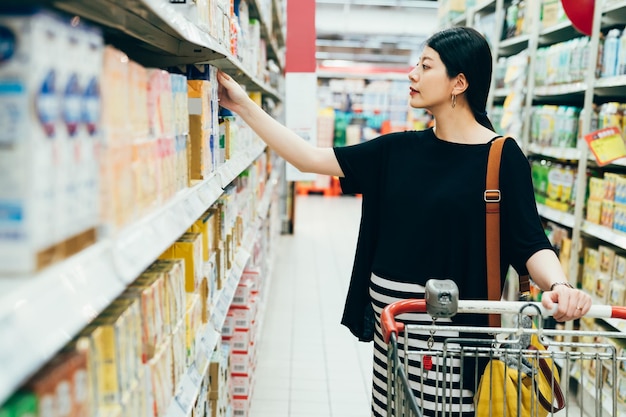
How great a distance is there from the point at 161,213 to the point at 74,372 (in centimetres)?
41

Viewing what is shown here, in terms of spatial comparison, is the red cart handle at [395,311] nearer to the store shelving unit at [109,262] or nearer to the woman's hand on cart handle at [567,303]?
the woman's hand on cart handle at [567,303]

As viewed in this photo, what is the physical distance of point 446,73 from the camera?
2.01 meters

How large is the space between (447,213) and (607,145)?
1.74 m

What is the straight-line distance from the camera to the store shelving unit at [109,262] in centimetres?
64

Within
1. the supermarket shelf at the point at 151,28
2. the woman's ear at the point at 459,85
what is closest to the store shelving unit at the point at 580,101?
the woman's ear at the point at 459,85

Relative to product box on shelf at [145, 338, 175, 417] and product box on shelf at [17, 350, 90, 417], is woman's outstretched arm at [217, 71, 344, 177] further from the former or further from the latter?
product box on shelf at [17, 350, 90, 417]

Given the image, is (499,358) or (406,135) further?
(406,135)

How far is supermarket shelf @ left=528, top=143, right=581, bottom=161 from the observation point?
3688mm

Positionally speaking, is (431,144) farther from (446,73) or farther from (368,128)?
(368,128)

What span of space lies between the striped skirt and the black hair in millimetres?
665

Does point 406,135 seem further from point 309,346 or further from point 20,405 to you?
point 309,346

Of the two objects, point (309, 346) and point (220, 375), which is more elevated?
point (220, 375)

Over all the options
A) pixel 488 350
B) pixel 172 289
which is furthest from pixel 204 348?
pixel 488 350

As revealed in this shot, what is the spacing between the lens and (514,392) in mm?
1775
